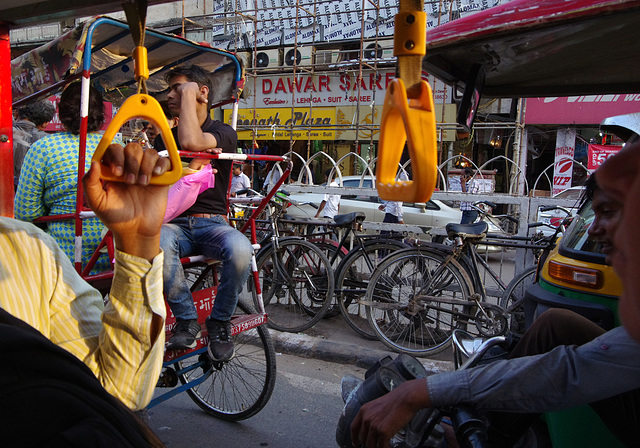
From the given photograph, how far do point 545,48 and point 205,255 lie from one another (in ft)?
6.81

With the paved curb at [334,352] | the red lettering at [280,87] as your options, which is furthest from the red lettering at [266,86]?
the paved curb at [334,352]

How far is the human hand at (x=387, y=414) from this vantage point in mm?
1492

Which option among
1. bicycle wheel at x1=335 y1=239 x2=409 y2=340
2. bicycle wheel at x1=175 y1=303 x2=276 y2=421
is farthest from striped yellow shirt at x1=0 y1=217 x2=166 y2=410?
bicycle wheel at x1=335 y1=239 x2=409 y2=340

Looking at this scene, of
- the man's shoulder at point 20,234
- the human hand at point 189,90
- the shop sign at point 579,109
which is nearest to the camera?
the man's shoulder at point 20,234

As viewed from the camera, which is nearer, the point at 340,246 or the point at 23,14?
the point at 23,14

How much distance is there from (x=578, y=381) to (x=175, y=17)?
1629cm

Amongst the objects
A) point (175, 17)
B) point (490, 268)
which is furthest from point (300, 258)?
point (175, 17)

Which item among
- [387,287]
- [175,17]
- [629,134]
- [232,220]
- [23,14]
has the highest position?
[175,17]

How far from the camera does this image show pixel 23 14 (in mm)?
1356

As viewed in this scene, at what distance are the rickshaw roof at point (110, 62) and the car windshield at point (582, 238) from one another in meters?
2.49

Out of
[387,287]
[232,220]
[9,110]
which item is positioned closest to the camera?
[9,110]

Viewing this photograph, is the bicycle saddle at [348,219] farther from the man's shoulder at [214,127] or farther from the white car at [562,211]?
the man's shoulder at [214,127]

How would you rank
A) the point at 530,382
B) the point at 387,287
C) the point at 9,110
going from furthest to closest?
the point at 387,287, the point at 9,110, the point at 530,382

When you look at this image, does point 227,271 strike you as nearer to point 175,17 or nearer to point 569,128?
point 569,128
